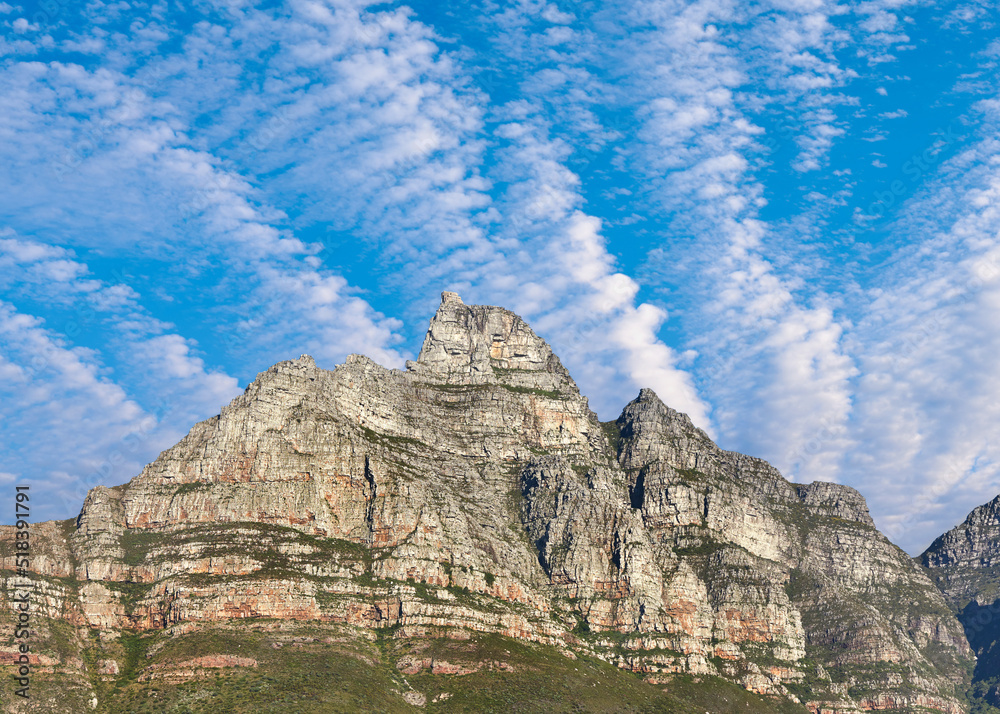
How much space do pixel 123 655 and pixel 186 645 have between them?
14906 millimetres

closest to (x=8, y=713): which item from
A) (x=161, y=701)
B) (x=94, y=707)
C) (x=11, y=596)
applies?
(x=94, y=707)

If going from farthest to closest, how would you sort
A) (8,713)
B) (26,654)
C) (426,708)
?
(426,708) → (26,654) → (8,713)

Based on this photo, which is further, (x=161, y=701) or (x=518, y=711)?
(x=518, y=711)

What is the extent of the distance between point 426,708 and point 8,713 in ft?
269

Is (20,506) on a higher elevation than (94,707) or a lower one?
higher

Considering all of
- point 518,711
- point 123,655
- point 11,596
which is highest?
point 11,596

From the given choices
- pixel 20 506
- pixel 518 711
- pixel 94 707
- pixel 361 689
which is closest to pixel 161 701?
pixel 94 707

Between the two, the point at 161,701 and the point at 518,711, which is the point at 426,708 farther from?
the point at 161,701

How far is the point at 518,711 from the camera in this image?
7844 inches

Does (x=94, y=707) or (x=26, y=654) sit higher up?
(x=26, y=654)

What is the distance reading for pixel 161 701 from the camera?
178 metres

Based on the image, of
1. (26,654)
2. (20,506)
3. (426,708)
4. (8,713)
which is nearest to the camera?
(20,506)

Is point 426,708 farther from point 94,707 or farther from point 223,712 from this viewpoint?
point 94,707

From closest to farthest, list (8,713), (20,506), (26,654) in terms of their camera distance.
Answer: (20,506) < (8,713) < (26,654)
